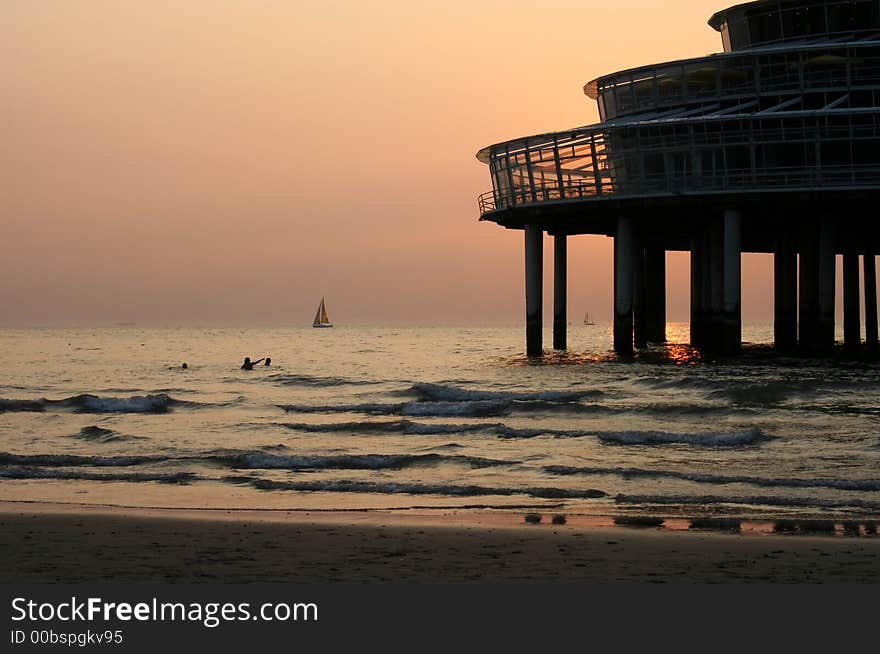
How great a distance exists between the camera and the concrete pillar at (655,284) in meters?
63.5

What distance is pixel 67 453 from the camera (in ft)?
71.3

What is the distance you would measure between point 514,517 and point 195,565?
4480mm

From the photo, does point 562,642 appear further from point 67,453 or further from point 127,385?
point 127,385

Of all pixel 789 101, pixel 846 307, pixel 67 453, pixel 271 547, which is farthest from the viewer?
pixel 846 307

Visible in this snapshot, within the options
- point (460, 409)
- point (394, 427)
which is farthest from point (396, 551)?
point (460, 409)

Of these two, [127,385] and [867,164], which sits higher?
[867,164]

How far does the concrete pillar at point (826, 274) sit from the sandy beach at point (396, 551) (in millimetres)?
34993

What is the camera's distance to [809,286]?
1901 inches

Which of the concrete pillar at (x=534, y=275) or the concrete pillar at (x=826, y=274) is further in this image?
the concrete pillar at (x=534, y=275)

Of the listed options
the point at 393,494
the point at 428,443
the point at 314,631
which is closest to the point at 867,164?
the point at 428,443

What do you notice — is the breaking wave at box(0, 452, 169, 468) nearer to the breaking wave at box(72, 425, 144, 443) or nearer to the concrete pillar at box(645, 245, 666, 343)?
the breaking wave at box(72, 425, 144, 443)


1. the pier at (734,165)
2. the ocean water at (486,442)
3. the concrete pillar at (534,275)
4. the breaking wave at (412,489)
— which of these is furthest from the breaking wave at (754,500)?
the concrete pillar at (534,275)

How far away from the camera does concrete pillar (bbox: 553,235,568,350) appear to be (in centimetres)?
5616

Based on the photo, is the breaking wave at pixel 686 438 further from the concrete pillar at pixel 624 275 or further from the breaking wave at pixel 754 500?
the concrete pillar at pixel 624 275
